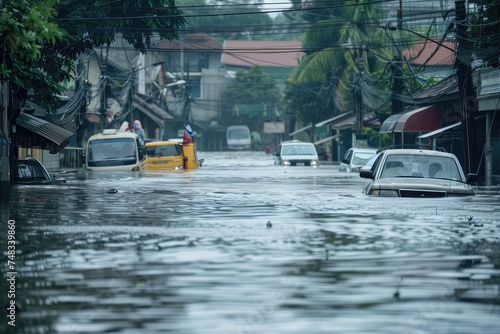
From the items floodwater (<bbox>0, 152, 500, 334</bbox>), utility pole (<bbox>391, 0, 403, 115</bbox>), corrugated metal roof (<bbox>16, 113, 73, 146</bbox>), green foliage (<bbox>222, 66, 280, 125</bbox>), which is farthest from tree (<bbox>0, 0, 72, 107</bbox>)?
green foliage (<bbox>222, 66, 280, 125</bbox>)

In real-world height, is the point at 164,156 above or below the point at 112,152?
below

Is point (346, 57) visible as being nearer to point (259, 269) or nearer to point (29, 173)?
point (29, 173)

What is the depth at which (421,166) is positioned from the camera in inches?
835

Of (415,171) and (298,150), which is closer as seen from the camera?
(415,171)

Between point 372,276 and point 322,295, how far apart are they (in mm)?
1249

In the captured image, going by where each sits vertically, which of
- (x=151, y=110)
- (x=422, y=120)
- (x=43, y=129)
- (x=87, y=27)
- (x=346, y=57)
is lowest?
(x=43, y=129)

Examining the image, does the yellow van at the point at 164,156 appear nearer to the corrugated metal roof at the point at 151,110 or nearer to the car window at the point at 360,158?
the car window at the point at 360,158

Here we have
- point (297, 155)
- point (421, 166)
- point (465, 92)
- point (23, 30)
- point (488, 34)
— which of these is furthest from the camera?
point (297, 155)

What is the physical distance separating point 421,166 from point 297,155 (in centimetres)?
3989

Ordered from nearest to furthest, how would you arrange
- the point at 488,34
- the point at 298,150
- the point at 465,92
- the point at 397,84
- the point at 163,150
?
the point at 488,34
the point at 465,92
the point at 163,150
the point at 397,84
the point at 298,150

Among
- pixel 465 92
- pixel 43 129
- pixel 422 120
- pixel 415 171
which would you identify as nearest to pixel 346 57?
pixel 422 120

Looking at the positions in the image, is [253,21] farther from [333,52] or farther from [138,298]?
[138,298]

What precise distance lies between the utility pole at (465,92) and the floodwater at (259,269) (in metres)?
15.1

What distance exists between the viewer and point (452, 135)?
151 ft
